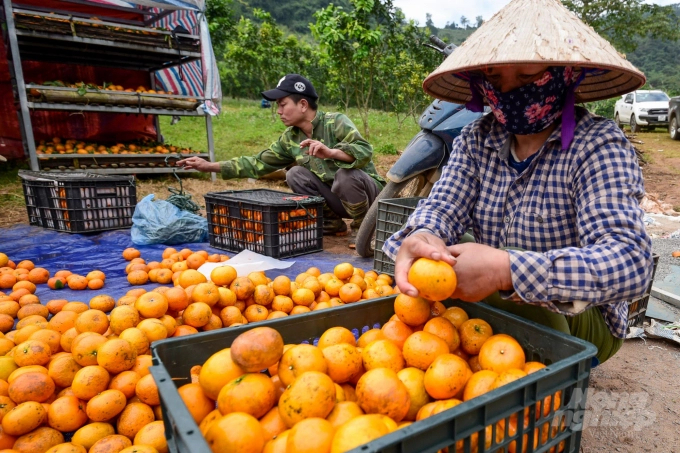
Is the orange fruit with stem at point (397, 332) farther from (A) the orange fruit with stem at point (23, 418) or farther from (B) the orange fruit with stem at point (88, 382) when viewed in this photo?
(A) the orange fruit with stem at point (23, 418)

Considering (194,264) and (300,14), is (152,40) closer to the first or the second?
(194,264)

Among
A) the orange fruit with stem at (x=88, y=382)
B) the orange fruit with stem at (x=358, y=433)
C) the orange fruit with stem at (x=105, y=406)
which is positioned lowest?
the orange fruit with stem at (x=105, y=406)

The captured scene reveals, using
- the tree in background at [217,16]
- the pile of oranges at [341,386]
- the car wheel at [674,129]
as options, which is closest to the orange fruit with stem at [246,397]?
the pile of oranges at [341,386]

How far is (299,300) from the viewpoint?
2.53 meters

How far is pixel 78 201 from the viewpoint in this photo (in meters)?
4.62

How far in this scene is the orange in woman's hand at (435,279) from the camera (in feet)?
4.31

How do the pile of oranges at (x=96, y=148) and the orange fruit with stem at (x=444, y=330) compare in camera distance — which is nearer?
the orange fruit with stem at (x=444, y=330)

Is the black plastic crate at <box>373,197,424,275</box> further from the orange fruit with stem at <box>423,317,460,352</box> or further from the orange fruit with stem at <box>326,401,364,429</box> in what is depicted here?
the orange fruit with stem at <box>326,401,364,429</box>

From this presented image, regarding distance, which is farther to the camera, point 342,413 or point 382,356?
point 382,356

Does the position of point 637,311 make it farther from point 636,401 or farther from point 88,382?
point 88,382

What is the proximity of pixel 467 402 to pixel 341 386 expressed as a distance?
0.50 meters

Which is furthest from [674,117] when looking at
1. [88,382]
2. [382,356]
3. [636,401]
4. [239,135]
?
[88,382]

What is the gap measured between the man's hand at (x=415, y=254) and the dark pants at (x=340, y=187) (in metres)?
2.97

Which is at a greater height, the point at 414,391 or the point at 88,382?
the point at 414,391
